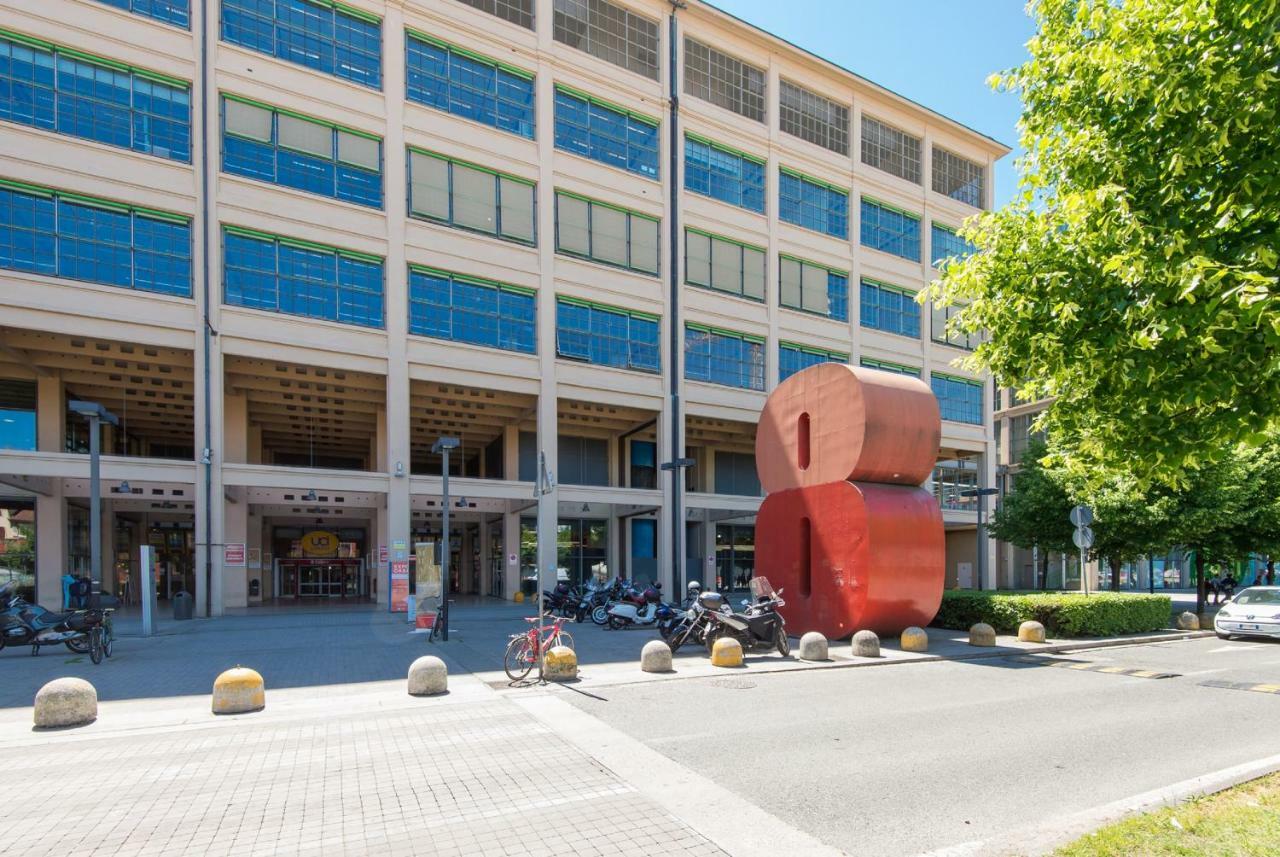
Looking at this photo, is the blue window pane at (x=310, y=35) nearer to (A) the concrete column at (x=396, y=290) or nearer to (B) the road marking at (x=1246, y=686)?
(A) the concrete column at (x=396, y=290)

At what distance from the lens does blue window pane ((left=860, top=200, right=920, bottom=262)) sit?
120ft

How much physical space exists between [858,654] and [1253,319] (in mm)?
10063

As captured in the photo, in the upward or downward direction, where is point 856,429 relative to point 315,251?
downward

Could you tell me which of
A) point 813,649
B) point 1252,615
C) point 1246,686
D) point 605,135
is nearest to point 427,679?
point 813,649

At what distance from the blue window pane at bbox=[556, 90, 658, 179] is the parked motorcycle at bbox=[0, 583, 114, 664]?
71.3 feet

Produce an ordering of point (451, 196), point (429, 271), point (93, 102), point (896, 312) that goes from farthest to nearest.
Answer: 1. point (896, 312)
2. point (451, 196)
3. point (429, 271)
4. point (93, 102)

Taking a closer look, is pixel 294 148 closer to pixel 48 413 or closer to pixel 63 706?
pixel 48 413

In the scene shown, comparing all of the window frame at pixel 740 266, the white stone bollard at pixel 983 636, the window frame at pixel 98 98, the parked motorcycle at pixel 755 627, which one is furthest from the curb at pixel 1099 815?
the window frame at pixel 740 266

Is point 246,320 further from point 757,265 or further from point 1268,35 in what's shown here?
point 1268,35

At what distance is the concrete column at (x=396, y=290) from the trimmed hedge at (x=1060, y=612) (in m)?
Answer: 16.9

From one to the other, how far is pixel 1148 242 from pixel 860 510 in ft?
33.2

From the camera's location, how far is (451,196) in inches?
1033

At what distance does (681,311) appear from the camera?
30531mm

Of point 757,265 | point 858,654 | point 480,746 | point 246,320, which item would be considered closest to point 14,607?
point 246,320
